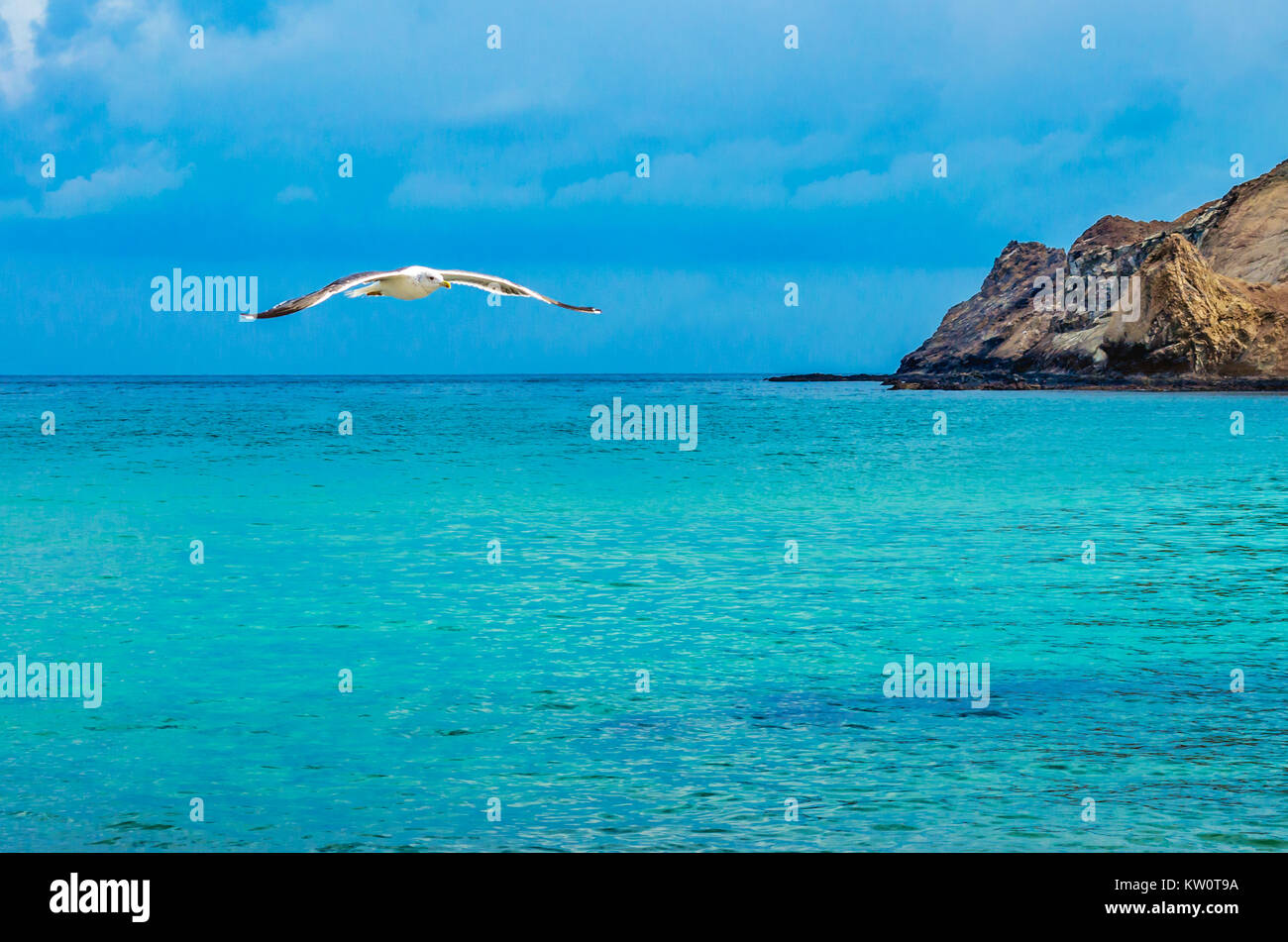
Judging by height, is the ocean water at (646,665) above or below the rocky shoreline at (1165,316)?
below

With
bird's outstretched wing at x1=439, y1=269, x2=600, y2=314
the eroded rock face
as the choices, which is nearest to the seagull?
bird's outstretched wing at x1=439, y1=269, x2=600, y2=314

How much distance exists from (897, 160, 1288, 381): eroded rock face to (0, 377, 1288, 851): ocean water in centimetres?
8776

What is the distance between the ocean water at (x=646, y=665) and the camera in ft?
32.4

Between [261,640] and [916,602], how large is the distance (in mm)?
9112

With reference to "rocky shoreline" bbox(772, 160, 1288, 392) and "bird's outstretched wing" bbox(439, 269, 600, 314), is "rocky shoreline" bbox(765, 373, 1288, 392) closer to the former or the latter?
"rocky shoreline" bbox(772, 160, 1288, 392)

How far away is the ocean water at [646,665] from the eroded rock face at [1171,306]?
8776 centimetres

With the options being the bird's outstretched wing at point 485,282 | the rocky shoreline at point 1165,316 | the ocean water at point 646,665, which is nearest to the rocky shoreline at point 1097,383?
the rocky shoreline at point 1165,316

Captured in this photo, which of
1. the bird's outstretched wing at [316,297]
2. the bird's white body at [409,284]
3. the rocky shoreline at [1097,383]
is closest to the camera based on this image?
the bird's outstretched wing at [316,297]

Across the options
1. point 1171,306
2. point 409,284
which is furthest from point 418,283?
point 1171,306

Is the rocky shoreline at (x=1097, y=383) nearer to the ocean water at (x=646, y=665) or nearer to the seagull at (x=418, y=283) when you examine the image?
the ocean water at (x=646, y=665)

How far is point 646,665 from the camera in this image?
14.9 meters

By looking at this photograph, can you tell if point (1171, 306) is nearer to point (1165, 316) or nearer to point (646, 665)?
point (1165, 316)
